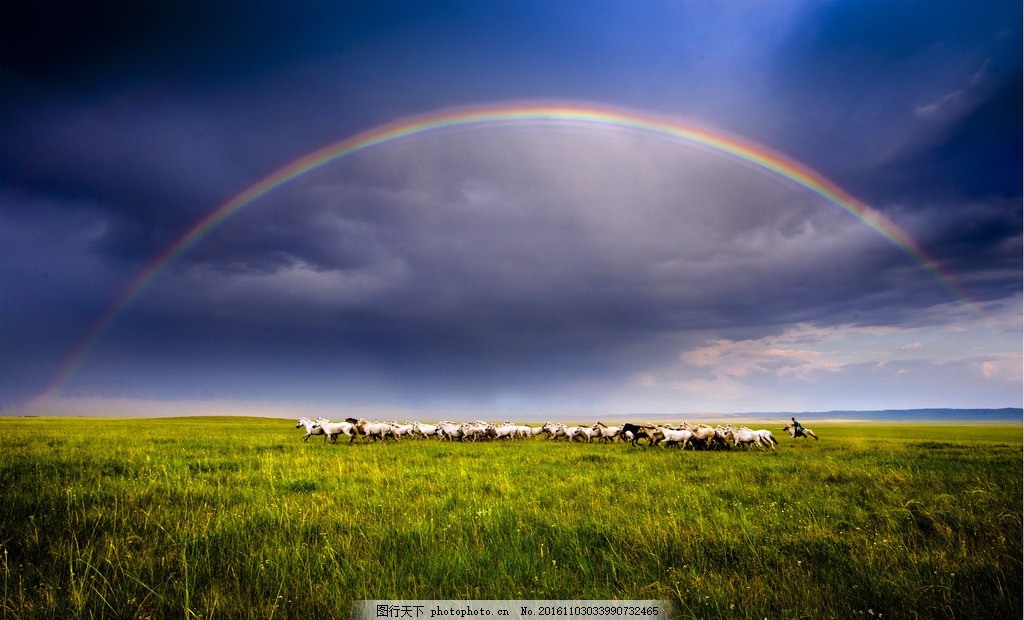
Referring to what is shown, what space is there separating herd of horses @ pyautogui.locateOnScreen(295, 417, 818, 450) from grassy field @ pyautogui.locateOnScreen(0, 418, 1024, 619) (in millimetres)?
15887

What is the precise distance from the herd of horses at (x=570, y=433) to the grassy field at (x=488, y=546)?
15.9m

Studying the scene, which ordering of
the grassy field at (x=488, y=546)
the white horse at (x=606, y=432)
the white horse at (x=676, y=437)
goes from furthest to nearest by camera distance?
the white horse at (x=606, y=432) < the white horse at (x=676, y=437) < the grassy field at (x=488, y=546)

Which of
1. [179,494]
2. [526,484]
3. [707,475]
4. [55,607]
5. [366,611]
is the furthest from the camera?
[707,475]

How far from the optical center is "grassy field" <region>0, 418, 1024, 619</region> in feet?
15.0

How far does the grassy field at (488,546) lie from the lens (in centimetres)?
457

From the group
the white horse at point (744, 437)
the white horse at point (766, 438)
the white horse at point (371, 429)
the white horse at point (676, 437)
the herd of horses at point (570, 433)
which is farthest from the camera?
the white horse at point (371, 429)

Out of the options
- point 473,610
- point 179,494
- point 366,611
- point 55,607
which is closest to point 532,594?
point 473,610

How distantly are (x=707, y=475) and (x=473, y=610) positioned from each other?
35.1 ft

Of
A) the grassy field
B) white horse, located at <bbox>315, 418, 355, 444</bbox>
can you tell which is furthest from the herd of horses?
the grassy field

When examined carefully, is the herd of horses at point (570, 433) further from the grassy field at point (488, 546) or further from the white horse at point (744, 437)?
the grassy field at point (488, 546)

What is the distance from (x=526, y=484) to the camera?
1139cm

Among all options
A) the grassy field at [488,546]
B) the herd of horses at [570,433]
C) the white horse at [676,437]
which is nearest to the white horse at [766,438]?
the herd of horses at [570,433]

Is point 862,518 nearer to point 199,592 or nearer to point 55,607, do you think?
point 199,592

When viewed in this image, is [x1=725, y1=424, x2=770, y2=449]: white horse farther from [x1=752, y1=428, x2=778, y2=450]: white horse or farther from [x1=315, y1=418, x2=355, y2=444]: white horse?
[x1=315, y1=418, x2=355, y2=444]: white horse
